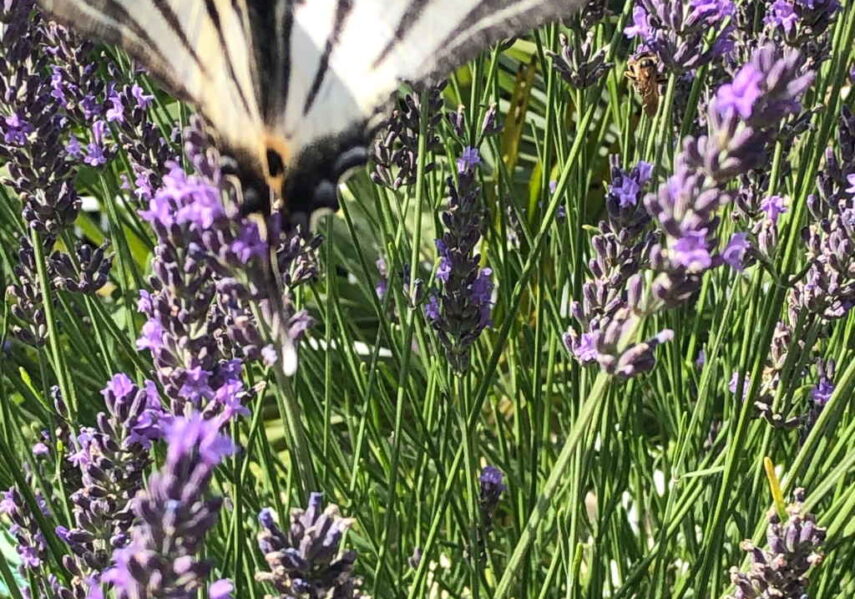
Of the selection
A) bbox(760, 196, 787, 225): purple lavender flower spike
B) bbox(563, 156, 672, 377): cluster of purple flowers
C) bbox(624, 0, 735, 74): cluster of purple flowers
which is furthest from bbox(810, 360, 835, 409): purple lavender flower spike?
bbox(624, 0, 735, 74): cluster of purple flowers

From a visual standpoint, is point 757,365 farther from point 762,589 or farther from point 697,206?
point 697,206

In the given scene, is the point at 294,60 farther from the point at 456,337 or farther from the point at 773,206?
the point at 773,206

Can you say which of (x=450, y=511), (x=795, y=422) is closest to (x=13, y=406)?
(x=450, y=511)

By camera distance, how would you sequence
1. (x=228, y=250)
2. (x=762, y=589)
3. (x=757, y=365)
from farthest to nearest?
(x=757, y=365), (x=762, y=589), (x=228, y=250)

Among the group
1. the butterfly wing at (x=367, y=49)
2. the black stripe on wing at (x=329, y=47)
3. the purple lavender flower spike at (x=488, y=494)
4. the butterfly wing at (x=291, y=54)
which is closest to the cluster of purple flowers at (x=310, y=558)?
the butterfly wing at (x=291, y=54)

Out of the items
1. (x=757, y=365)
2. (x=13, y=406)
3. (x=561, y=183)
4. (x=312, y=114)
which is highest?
(x=312, y=114)
